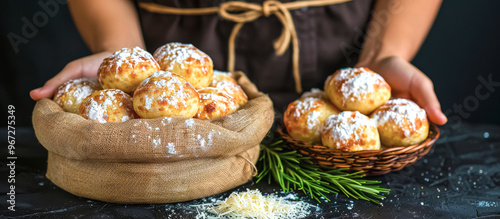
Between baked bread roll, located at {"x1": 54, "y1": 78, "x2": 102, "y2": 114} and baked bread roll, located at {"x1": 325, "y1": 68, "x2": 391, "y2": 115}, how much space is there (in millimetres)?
646

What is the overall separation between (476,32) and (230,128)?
70.5 inches

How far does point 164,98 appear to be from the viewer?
0.92 meters

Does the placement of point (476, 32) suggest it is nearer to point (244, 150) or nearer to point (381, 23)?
point (381, 23)

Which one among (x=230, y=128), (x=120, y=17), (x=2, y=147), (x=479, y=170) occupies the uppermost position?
(x=120, y=17)

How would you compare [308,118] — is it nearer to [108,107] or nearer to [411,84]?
[411,84]

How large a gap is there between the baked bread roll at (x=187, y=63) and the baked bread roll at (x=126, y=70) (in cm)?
5

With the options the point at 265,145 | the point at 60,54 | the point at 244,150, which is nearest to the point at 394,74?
the point at 265,145

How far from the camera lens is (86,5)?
1.61m

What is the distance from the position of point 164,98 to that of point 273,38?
742 millimetres

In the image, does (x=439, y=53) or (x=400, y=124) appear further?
(x=439, y=53)

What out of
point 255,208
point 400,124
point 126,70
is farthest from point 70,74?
point 400,124

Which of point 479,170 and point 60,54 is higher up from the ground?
point 60,54

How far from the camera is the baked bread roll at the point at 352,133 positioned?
107 centimetres

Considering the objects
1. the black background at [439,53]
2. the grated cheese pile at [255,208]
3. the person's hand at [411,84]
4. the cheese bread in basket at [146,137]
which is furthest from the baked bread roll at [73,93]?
the black background at [439,53]
